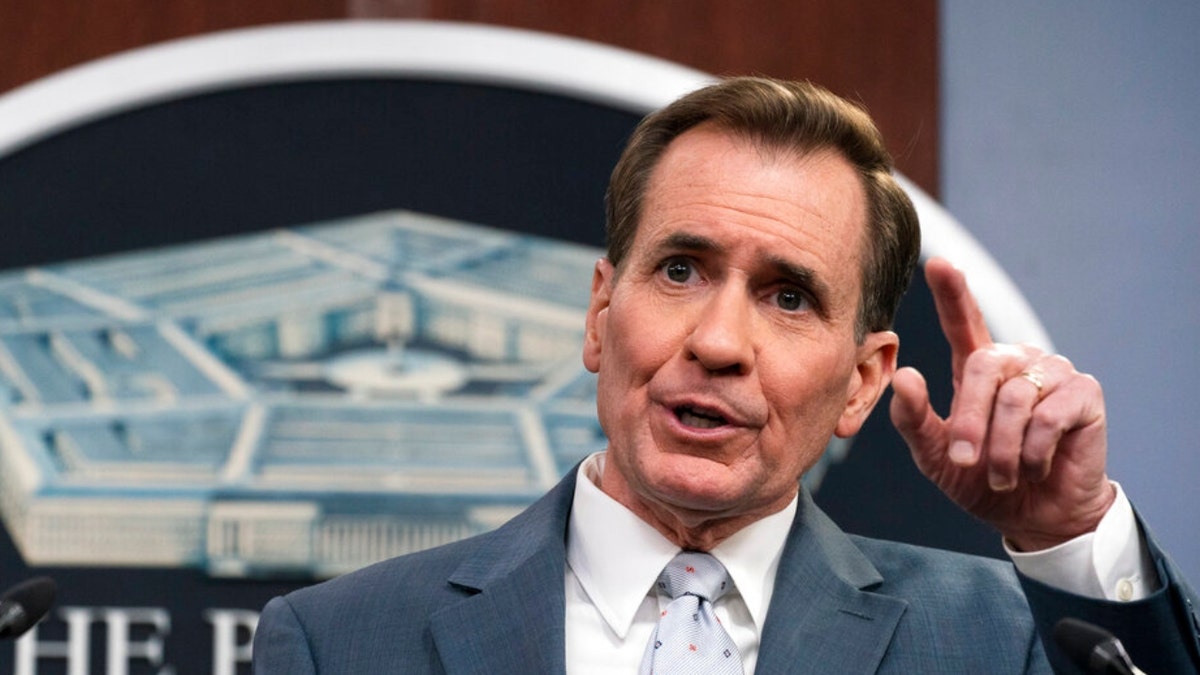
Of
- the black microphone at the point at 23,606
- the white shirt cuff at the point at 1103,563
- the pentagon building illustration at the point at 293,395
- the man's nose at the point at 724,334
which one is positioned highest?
the man's nose at the point at 724,334

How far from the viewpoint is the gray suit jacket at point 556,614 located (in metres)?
1.52

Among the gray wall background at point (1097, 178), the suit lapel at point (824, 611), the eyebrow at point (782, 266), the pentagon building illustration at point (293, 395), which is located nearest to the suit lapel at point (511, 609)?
the suit lapel at point (824, 611)

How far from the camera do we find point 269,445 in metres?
2.33

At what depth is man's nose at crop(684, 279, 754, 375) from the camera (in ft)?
4.75

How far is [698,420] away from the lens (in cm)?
149

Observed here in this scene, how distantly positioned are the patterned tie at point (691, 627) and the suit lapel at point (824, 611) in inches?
1.7

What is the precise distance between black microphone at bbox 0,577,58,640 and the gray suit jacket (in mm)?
297

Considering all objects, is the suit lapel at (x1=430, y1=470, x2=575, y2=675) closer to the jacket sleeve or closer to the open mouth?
the open mouth

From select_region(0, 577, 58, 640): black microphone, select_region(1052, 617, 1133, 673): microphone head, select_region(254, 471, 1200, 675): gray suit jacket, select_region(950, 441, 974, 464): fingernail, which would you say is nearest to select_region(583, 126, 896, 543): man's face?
select_region(254, 471, 1200, 675): gray suit jacket

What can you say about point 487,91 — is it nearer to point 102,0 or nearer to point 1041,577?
point 102,0

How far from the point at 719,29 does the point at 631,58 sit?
1.09ft

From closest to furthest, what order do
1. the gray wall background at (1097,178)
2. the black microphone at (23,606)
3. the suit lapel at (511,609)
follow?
the black microphone at (23,606) → the suit lapel at (511,609) → the gray wall background at (1097,178)

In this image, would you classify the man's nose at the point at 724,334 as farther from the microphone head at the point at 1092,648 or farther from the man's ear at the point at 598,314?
the microphone head at the point at 1092,648

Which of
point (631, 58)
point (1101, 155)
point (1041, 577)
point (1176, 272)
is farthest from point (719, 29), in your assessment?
point (1041, 577)
